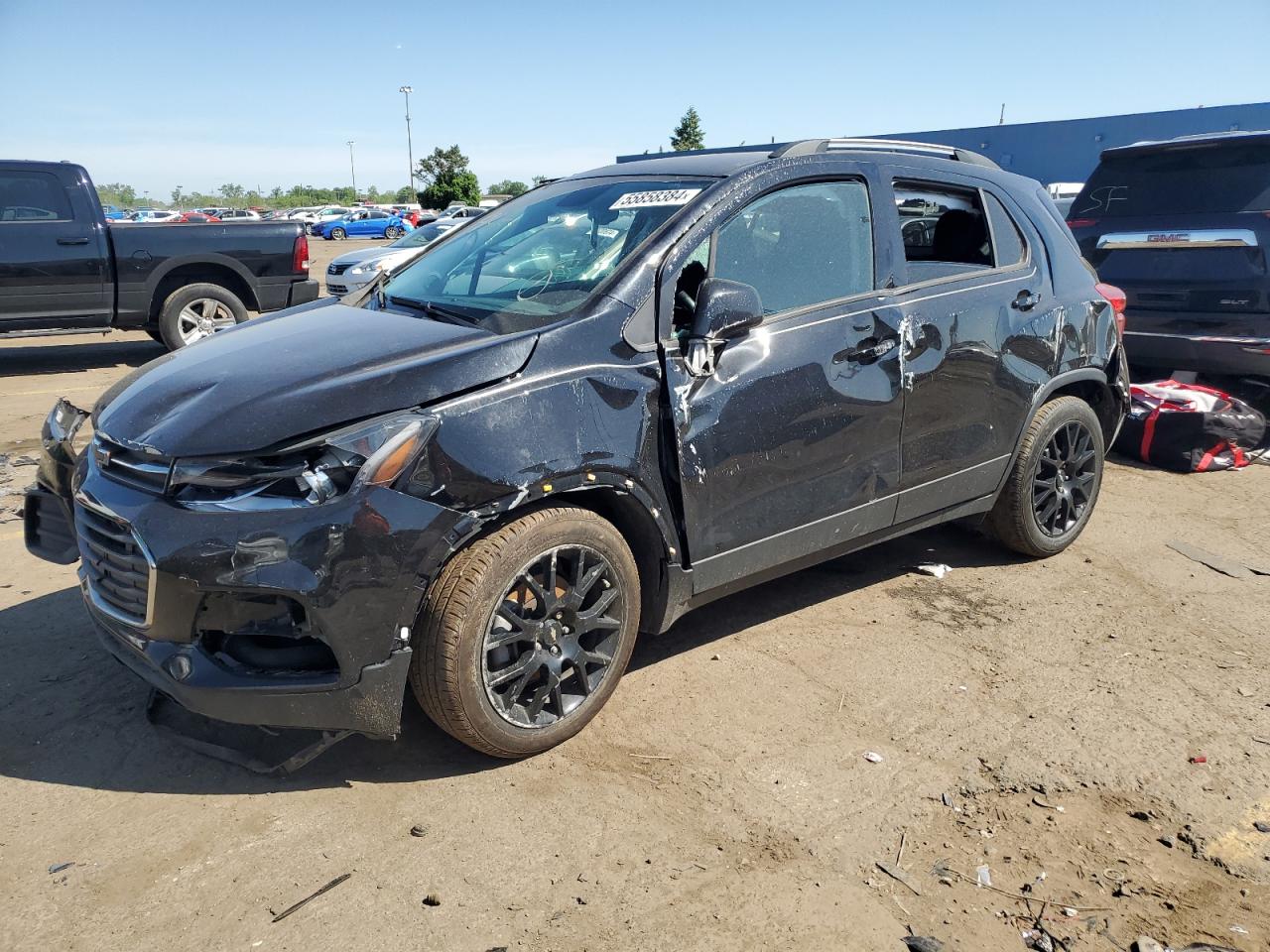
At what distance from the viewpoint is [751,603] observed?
4523mm

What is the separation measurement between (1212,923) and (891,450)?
197 centimetres

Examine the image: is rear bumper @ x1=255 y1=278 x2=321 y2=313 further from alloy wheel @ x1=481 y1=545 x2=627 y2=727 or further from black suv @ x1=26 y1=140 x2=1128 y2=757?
alloy wheel @ x1=481 y1=545 x2=627 y2=727

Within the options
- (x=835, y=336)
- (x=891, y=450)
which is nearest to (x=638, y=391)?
(x=835, y=336)

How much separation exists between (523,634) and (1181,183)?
645 cm

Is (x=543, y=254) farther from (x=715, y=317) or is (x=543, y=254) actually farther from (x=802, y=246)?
(x=802, y=246)

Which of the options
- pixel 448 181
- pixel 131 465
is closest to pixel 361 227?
pixel 448 181

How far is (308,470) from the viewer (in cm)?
276

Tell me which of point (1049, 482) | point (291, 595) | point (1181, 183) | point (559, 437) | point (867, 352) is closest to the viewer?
point (291, 595)

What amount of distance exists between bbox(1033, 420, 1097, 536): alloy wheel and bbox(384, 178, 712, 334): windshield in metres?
2.39

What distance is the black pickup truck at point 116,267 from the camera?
32.0 feet

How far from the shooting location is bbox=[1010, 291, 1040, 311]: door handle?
176 inches

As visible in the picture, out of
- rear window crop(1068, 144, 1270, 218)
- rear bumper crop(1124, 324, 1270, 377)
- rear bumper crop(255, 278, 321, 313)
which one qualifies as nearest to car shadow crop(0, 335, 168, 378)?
rear bumper crop(255, 278, 321, 313)

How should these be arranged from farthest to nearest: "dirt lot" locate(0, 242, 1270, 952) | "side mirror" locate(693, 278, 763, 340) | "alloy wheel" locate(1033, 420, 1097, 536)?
"alloy wheel" locate(1033, 420, 1097, 536) < "side mirror" locate(693, 278, 763, 340) < "dirt lot" locate(0, 242, 1270, 952)

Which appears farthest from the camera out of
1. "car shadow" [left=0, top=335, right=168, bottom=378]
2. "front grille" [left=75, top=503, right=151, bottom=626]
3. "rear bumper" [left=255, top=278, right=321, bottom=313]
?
"rear bumper" [left=255, top=278, right=321, bottom=313]
